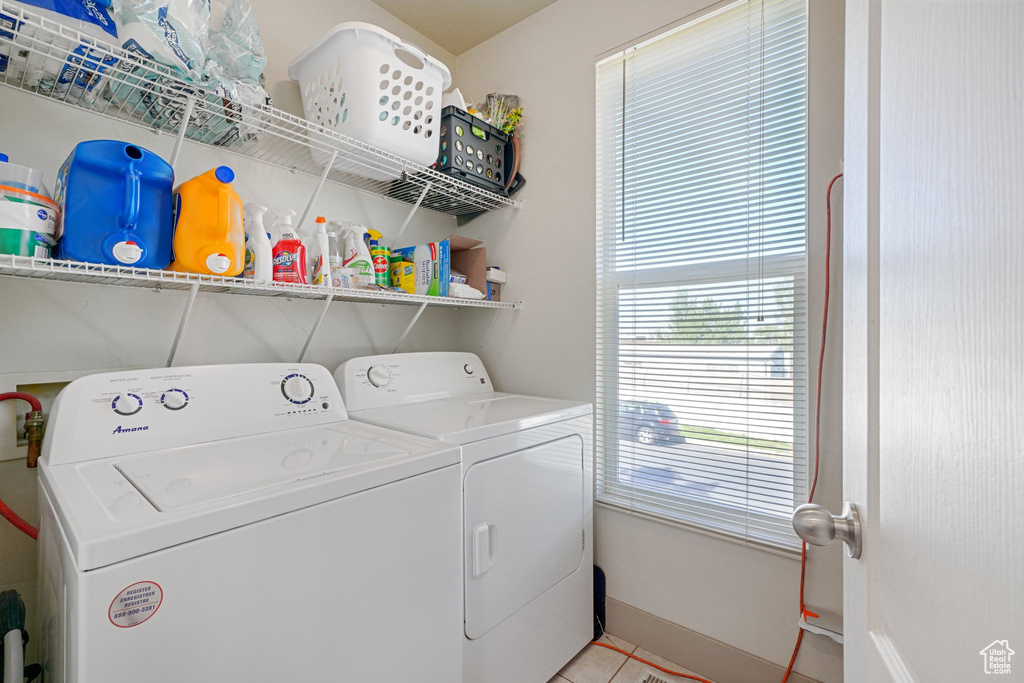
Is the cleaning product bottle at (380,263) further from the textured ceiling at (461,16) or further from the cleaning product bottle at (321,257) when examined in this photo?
the textured ceiling at (461,16)

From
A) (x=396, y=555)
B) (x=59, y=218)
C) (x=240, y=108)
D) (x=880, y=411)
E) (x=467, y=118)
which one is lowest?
(x=396, y=555)

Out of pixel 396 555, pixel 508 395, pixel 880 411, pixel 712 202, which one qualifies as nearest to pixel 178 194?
pixel 396 555

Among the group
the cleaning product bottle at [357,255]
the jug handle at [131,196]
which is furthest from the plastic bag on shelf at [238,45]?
the cleaning product bottle at [357,255]

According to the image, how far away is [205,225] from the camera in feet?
3.95

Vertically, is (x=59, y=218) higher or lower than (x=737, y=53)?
lower

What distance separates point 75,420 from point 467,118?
1.68 meters

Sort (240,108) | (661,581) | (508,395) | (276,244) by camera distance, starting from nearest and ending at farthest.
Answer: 1. (240,108)
2. (276,244)
3. (661,581)
4. (508,395)

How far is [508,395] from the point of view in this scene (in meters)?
2.14

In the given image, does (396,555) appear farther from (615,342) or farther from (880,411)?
(615,342)

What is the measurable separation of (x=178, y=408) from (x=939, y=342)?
1.50m

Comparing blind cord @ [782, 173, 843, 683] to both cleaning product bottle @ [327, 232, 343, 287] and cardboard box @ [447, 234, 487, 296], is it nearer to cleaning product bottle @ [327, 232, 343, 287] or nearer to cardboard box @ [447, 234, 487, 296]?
cardboard box @ [447, 234, 487, 296]

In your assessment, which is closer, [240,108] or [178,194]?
[178,194]

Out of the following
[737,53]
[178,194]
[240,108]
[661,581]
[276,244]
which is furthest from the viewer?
[661,581]

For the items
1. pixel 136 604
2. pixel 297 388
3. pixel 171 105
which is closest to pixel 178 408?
pixel 297 388
